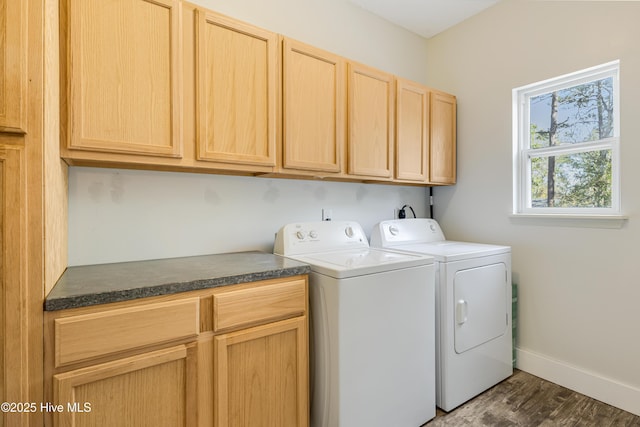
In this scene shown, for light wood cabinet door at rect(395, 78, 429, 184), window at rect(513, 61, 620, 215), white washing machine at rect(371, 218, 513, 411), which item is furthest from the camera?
light wood cabinet door at rect(395, 78, 429, 184)

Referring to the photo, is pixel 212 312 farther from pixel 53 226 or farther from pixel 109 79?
pixel 109 79

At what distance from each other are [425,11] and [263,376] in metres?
2.88

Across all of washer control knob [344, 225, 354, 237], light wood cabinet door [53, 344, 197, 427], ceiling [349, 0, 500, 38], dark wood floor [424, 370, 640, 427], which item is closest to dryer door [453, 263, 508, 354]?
dark wood floor [424, 370, 640, 427]

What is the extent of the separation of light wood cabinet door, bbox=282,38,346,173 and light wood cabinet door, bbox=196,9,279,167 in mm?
86

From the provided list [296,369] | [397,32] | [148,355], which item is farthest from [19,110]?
[397,32]

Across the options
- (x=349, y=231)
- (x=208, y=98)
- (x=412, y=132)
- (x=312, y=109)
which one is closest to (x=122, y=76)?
(x=208, y=98)

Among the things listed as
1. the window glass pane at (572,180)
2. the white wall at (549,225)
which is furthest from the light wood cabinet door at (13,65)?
the window glass pane at (572,180)

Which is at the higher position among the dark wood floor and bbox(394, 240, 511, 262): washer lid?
bbox(394, 240, 511, 262): washer lid

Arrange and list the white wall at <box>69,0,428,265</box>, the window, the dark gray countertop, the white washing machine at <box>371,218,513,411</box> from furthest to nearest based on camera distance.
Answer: the window, the white washing machine at <box>371,218,513,411</box>, the white wall at <box>69,0,428,265</box>, the dark gray countertop

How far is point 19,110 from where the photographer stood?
3.28ft

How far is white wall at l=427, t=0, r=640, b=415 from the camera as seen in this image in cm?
194

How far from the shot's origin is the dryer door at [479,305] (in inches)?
78.2

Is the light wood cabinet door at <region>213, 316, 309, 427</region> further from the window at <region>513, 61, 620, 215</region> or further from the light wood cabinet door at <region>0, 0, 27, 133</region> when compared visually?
the window at <region>513, 61, 620, 215</region>

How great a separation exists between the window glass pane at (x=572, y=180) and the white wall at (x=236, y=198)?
38.3 inches
